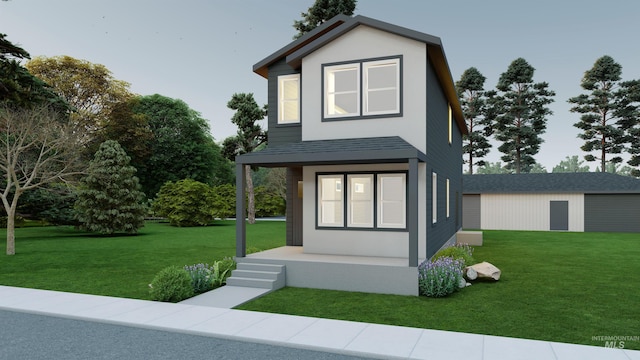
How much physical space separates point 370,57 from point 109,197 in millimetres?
17808

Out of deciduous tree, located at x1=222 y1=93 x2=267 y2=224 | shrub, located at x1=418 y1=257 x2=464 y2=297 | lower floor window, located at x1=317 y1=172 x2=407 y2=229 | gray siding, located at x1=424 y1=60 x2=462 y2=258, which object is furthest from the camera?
deciduous tree, located at x1=222 y1=93 x2=267 y2=224

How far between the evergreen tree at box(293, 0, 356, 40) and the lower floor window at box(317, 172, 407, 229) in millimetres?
17165

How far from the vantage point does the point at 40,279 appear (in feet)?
34.7

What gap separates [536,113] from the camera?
1738 inches

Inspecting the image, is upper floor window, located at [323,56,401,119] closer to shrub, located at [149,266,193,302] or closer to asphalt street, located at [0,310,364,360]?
shrub, located at [149,266,193,302]

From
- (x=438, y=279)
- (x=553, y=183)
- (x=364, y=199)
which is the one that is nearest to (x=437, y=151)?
(x=364, y=199)

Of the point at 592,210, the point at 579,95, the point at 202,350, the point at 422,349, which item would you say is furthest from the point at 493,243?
the point at 579,95

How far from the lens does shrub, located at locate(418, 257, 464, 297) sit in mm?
8664

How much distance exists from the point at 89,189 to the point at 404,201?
19.1 meters

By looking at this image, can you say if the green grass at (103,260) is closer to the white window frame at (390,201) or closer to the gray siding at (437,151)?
the white window frame at (390,201)

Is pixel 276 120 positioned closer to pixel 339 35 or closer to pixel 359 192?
pixel 339 35

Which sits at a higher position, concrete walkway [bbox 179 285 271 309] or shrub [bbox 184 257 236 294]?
shrub [bbox 184 257 236 294]

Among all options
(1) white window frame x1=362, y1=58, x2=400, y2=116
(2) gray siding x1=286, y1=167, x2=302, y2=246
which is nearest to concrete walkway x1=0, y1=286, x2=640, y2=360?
(2) gray siding x1=286, y1=167, x2=302, y2=246

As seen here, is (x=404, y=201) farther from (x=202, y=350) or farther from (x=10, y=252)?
(x=10, y=252)
